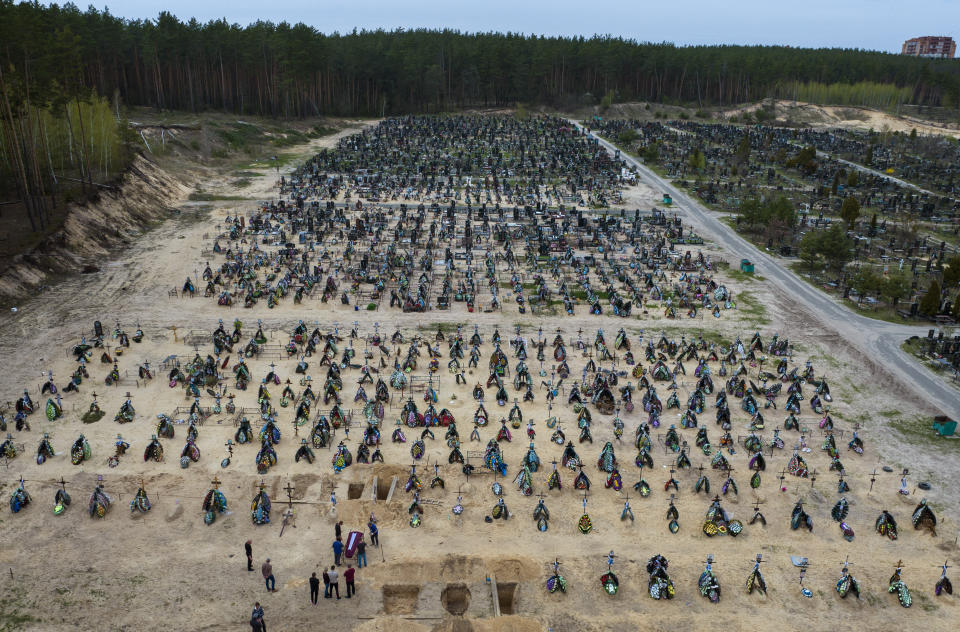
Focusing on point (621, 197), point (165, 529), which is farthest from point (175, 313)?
point (621, 197)

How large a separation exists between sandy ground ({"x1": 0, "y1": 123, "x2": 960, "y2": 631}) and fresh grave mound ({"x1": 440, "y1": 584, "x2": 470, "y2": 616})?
0.22ft

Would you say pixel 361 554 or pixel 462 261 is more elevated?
pixel 462 261

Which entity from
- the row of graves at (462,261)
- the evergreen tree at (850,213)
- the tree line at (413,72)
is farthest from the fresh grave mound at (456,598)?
the tree line at (413,72)

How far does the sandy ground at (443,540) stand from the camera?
20.3 metres

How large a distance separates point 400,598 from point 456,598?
5.99ft

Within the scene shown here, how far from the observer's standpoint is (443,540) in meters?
23.4

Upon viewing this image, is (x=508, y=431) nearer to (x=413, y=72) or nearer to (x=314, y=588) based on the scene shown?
(x=314, y=588)

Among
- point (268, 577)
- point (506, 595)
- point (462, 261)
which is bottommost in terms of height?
point (506, 595)

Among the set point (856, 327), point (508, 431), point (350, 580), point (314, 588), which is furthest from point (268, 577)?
point (856, 327)

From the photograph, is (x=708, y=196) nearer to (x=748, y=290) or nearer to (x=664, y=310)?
(x=748, y=290)

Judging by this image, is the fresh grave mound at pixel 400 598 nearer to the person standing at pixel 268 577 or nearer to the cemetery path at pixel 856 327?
the person standing at pixel 268 577

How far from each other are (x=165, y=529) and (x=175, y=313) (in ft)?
77.0

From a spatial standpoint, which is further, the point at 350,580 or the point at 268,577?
the point at 268,577

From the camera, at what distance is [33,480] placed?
25797 millimetres
